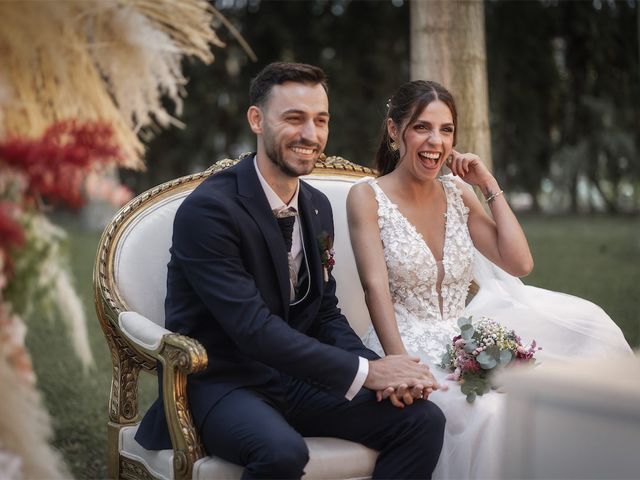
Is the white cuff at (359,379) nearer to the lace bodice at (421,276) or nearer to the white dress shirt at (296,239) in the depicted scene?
the white dress shirt at (296,239)

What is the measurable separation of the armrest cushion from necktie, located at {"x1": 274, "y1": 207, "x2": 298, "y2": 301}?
16.9 inches

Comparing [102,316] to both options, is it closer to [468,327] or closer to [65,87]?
[468,327]

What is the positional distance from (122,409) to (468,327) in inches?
48.8

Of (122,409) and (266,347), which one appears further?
(122,409)

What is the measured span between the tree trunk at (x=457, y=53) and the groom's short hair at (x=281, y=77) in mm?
1813

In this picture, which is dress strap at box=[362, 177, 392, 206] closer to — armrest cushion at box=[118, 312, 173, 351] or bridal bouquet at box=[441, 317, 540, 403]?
bridal bouquet at box=[441, 317, 540, 403]

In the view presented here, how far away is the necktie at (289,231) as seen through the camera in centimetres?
285

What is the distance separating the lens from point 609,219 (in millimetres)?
19609

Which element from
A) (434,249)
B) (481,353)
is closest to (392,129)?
(434,249)

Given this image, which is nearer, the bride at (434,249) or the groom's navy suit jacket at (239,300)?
the groom's navy suit jacket at (239,300)

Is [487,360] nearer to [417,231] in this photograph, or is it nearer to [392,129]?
[417,231]

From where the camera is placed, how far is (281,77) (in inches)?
109

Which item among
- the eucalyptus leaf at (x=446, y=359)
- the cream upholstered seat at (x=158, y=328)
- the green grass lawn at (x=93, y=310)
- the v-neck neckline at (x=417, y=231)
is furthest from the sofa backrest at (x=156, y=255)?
the green grass lawn at (x=93, y=310)

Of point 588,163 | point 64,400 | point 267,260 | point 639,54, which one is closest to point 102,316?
point 267,260
